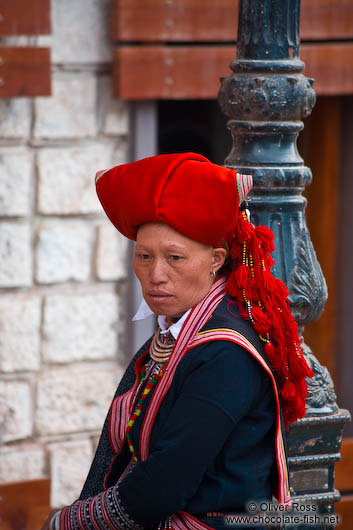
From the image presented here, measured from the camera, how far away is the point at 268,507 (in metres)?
2.04

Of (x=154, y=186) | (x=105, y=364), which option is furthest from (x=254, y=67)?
(x=105, y=364)

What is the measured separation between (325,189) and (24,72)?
1856mm

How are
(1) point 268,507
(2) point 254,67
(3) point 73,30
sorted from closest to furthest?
(1) point 268,507 < (2) point 254,67 < (3) point 73,30

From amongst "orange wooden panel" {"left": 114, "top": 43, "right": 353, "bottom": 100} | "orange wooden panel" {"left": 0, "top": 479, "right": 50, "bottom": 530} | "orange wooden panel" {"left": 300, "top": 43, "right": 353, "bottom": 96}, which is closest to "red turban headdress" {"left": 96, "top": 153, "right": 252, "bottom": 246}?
"orange wooden panel" {"left": 0, "top": 479, "right": 50, "bottom": 530}

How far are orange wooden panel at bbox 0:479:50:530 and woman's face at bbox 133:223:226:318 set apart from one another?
5.74ft

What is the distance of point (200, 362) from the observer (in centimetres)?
191

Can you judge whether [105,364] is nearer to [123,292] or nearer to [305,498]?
[123,292]

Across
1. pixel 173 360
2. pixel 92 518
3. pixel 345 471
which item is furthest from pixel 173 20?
pixel 92 518

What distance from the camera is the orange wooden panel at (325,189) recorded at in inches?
186

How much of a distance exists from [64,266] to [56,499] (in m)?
1.15

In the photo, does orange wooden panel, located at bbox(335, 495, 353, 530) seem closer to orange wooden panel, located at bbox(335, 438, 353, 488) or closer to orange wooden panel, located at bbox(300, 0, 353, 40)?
orange wooden panel, located at bbox(335, 438, 353, 488)

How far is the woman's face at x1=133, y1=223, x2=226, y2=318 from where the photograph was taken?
6.46 feet

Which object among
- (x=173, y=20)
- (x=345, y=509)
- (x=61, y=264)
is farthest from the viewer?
(x=61, y=264)

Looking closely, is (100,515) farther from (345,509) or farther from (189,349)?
(345,509)
